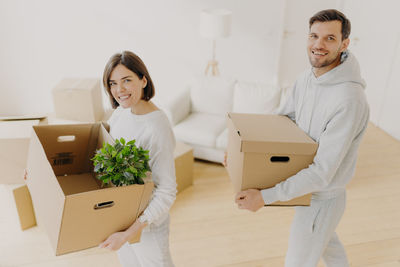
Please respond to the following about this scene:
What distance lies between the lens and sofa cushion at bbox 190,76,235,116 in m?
3.57

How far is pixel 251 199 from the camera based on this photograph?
58.1 inches

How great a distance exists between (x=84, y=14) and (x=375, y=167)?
11.8 feet

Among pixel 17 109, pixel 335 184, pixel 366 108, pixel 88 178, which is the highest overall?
pixel 366 108

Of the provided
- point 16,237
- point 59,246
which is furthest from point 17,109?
point 59,246

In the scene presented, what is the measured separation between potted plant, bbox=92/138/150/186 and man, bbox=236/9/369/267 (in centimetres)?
47

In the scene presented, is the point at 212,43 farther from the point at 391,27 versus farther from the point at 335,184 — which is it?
the point at 335,184

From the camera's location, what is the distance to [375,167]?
11.3ft

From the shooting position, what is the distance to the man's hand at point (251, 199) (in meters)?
1.47

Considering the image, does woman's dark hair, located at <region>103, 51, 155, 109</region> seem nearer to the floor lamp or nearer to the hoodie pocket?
the hoodie pocket

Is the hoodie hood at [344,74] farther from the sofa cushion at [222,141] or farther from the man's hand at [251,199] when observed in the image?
the sofa cushion at [222,141]

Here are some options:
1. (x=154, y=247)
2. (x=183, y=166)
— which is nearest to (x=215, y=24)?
(x=183, y=166)

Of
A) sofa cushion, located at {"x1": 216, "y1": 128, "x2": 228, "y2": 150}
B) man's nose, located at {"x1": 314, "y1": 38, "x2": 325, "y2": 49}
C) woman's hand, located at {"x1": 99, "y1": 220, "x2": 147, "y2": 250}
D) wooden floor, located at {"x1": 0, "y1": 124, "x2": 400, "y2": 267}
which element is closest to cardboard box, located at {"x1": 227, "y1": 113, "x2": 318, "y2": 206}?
man's nose, located at {"x1": 314, "y1": 38, "x2": 325, "y2": 49}

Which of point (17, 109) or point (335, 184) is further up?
point (335, 184)

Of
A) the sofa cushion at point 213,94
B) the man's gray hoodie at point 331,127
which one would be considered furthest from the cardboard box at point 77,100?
the man's gray hoodie at point 331,127
